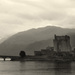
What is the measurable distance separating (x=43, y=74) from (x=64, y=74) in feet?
28.8

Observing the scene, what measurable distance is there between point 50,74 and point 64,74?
5979mm

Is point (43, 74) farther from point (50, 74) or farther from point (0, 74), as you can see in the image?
point (0, 74)

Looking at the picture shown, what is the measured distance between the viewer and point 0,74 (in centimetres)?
13188

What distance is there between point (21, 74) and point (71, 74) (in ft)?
66.5

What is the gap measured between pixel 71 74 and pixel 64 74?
9.37 ft

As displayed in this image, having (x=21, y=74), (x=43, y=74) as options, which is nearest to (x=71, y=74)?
(x=43, y=74)

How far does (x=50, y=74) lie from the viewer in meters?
129

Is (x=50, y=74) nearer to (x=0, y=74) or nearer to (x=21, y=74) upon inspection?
(x=21, y=74)

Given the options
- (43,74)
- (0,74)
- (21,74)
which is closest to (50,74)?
(43,74)

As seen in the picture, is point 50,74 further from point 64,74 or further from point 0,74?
point 0,74

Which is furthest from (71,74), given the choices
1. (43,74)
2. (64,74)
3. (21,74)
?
(21,74)

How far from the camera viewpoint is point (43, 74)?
12962 cm

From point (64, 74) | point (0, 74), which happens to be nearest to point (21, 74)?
point (0, 74)

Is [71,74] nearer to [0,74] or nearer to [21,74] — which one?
[21,74]
